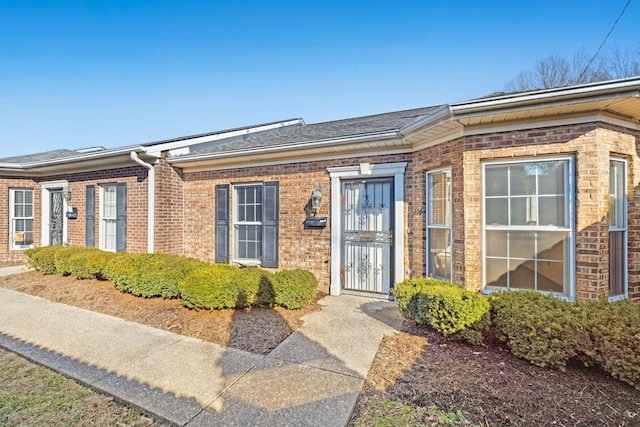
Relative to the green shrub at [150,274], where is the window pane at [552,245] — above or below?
above

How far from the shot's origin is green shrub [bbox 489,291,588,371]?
10.0ft

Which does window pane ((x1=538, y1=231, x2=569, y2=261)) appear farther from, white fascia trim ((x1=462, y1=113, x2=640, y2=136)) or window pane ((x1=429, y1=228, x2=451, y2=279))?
white fascia trim ((x1=462, y1=113, x2=640, y2=136))

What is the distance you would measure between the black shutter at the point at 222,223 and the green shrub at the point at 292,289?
2.78 m

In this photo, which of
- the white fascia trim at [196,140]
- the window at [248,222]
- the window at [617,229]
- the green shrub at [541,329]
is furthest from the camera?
the white fascia trim at [196,140]

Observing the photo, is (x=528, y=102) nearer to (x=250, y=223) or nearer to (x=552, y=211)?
(x=552, y=211)

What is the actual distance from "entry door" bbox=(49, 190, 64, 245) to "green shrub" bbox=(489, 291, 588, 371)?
11.8 m

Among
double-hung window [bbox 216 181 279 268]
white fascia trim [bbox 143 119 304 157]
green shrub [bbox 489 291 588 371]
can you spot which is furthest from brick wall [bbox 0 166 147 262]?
green shrub [bbox 489 291 588 371]

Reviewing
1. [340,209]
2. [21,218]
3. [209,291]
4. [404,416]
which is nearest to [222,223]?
[209,291]

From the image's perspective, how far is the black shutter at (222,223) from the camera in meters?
7.45

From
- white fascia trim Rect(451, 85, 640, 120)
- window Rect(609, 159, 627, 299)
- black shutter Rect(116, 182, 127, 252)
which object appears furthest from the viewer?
black shutter Rect(116, 182, 127, 252)

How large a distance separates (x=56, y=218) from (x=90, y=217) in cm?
231

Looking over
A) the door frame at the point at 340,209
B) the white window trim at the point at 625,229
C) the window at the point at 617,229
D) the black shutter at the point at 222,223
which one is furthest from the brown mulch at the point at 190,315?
the white window trim at the point at 625,229

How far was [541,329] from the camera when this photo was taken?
10.4ft

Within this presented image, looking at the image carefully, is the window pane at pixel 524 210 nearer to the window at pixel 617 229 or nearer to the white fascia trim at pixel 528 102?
the window at pixel 617 229
